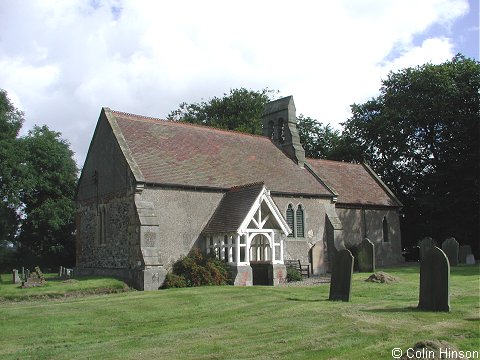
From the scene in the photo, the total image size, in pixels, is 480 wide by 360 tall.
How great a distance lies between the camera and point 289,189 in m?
30.4

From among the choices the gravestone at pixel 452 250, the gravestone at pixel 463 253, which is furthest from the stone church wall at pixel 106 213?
the gravestone at pixel 463 253

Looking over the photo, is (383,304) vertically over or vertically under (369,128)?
under

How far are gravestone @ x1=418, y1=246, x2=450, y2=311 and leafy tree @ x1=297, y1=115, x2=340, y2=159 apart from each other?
135ft

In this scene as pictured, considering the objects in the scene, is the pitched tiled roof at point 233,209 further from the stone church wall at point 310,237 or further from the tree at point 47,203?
the tree at point 47,203

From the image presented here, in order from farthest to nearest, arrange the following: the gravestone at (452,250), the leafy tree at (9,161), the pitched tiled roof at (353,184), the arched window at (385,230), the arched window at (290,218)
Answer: the leafy tree at (9,161), the arched window at (385,230), the pitched tiled roof at (353,184), the gravestone at (452,250), the arched window at (290,218)

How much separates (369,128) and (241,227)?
2653 centimetres

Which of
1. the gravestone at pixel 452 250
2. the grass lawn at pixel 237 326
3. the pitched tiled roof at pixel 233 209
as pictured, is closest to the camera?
the grass lawn at pixel 237 326

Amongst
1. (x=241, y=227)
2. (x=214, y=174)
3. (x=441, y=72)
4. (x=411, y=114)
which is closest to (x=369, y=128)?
(x=411, y=114)

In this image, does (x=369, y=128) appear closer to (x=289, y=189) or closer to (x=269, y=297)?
(x=289, y=189)

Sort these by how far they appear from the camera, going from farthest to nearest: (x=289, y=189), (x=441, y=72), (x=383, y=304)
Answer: (x=441, y=72), (x=289, y=189), (x=383, y=304)

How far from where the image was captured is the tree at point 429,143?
1607 inches

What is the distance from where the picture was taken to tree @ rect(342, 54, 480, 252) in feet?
134

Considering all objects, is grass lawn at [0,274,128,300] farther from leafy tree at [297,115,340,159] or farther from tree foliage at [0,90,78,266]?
leafy tree at [297,115,340,159]

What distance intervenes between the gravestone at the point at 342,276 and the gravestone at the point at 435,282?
109 inches
